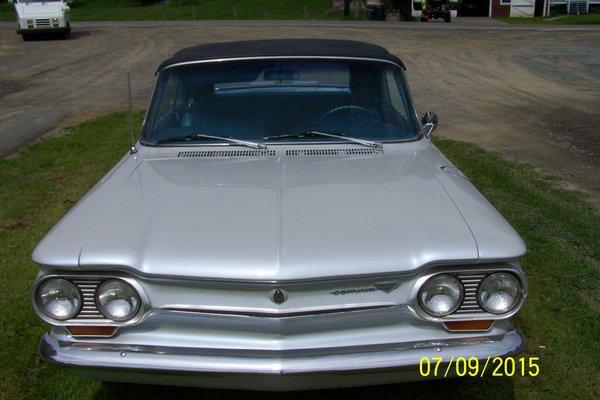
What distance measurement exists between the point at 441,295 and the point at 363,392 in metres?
0.85

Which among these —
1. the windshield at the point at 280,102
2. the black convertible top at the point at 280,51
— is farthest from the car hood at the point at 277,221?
the black convertible top at the point at 280,51

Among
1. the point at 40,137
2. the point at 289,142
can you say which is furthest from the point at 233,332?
the point at 40,137

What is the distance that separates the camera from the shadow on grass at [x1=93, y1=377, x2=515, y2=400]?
3.30m

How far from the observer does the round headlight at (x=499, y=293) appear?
9.04 ft

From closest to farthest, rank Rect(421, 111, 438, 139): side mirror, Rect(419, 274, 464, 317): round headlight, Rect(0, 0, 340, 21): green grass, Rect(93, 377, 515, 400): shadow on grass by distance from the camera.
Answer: Rect(419, 274, 464, 317): round headlight
Rect(93, 377, 515, 400): shadow on grass
Rect(421, 111, 438, 139): side mirror
Rect(0, 0, 340, 21): green grass

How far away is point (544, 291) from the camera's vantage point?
4512 mm

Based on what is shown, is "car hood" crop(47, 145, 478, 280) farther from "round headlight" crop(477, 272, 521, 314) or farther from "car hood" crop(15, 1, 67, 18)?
"car hood" crop(15, 1, 67, 18)

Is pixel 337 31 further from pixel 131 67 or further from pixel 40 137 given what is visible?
pixel 40 137

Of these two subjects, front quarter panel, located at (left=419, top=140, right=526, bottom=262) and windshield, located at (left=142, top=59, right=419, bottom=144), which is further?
windshield, located at (left=142, top=59, right=419, bottom=144)

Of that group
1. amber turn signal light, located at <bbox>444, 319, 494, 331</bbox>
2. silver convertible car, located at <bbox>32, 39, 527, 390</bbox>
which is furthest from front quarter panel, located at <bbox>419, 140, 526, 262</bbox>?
amber turn signal light, located at <bbox>444, 319, 494, 331</bbox>

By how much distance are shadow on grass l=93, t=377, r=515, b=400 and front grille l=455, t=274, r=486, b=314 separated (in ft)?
2.35

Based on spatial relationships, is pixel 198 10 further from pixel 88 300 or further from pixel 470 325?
pixel 470 325

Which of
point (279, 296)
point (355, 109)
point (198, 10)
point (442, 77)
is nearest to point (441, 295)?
point (279, 296)

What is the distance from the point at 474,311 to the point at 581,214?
146 inches
